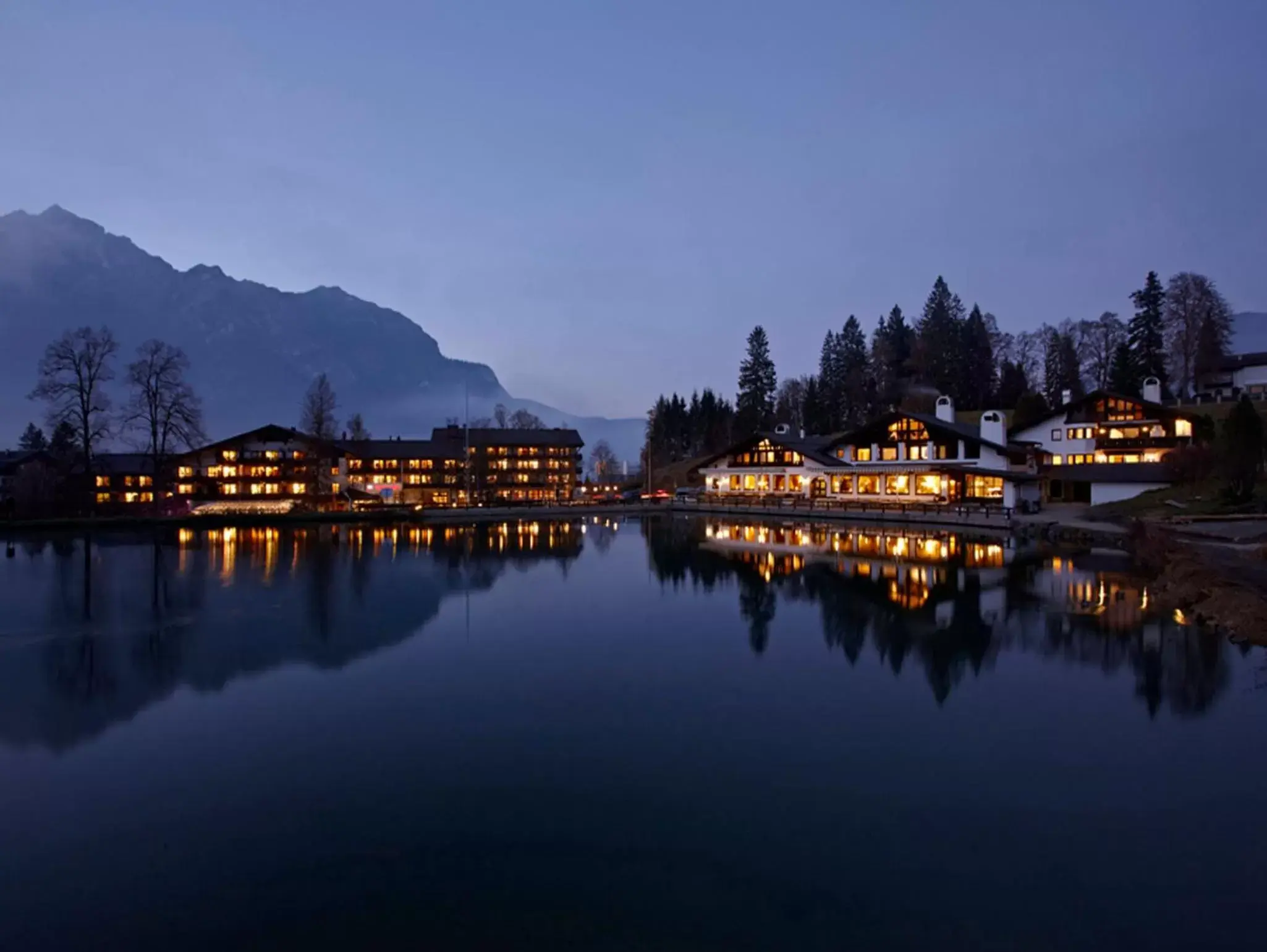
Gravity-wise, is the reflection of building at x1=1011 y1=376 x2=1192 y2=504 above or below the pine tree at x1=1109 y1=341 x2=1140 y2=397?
below

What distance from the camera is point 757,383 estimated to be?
3506 inches

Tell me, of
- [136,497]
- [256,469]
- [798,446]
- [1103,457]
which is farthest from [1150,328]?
[136,497]

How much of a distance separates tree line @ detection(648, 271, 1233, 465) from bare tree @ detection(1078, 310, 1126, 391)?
0.12 meters

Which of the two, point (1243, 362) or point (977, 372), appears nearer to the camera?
point (1243, 362)

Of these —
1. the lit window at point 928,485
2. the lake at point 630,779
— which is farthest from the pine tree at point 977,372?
the lake at point 630,779

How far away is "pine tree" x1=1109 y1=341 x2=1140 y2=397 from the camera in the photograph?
196ft

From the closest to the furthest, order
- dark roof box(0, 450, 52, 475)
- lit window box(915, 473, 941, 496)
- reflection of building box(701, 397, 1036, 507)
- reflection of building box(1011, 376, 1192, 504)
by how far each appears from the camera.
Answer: reflection of building box(1011, 376, 1192, 504)
reflection of building box(701, 397, 1036, 507)
lit window box(915, 473, 941, 496)
dark roof box(0, 450, 52, 475)

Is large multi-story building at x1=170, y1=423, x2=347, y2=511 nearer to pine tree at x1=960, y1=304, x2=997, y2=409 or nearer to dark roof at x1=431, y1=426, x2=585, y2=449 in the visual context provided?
dark roof at x1=431, y1=426, x2=585, y2=449

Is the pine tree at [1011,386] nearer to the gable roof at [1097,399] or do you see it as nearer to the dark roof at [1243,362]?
the dark roof at [1243,362]

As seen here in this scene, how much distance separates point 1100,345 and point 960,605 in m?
72.3

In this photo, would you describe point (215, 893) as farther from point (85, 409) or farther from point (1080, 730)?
point (85, 409)

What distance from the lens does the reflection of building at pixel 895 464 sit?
50344 mm

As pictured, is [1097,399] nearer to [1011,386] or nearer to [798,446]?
[798,446]

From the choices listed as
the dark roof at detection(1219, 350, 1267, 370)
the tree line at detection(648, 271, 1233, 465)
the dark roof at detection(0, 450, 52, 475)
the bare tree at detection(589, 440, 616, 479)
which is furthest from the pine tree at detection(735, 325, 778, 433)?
the dark roof at detection(0, 450, 52, 475)
